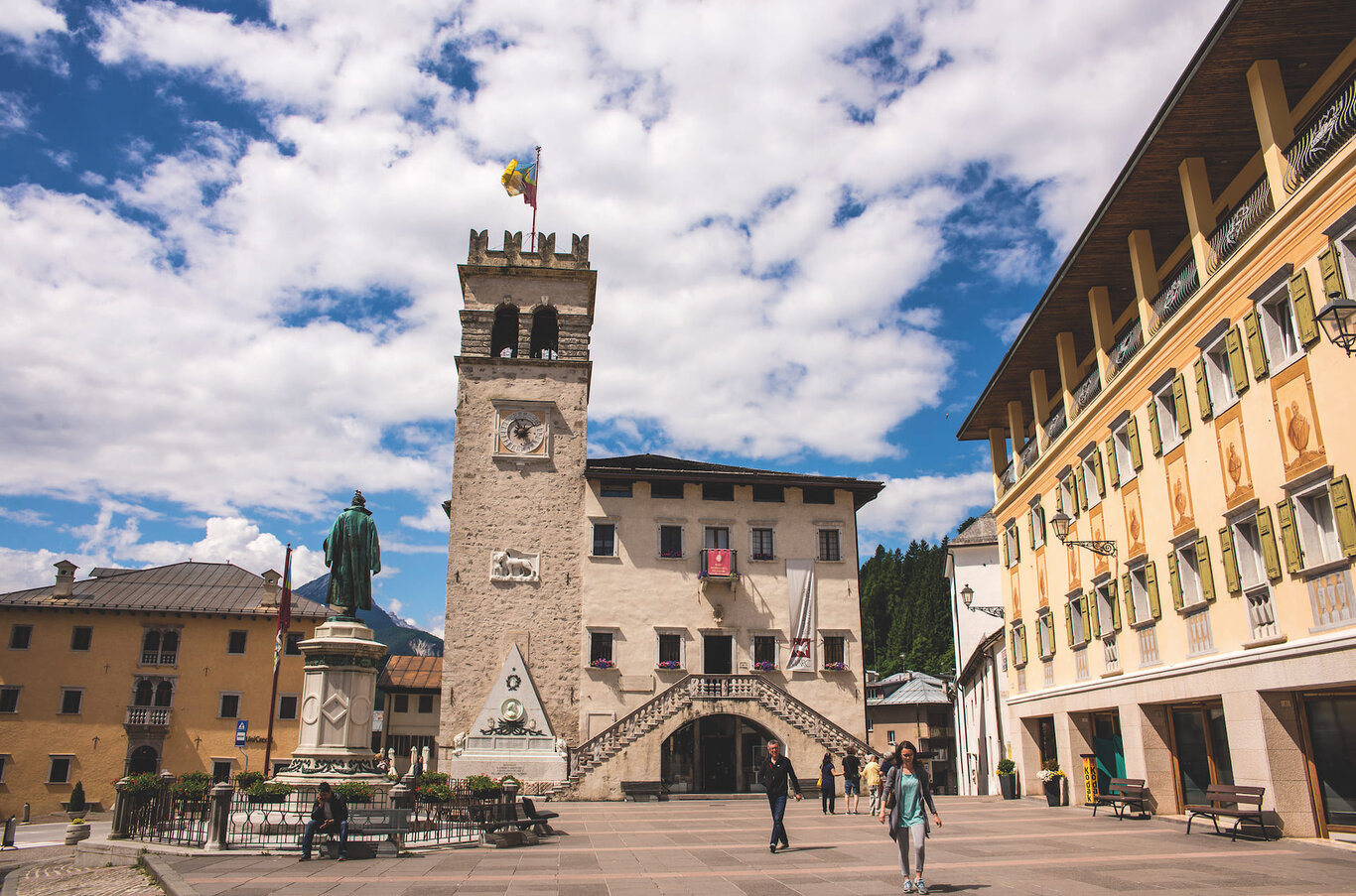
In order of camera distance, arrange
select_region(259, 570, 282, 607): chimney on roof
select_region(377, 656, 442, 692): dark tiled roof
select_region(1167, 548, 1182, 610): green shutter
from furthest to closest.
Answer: select_region(377, 656, 442, 692): dark tiled roof < select_region(259, 570, 282, 607): chimney on roof < select_region(1167, 548, 1182, 610): green shutter

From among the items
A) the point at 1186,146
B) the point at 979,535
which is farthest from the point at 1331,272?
the point at 979,535

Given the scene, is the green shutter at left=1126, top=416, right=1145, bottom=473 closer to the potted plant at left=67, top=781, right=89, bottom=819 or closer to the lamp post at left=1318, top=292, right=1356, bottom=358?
the lamp post at left=1318, top=292, right=1356, bottom=358

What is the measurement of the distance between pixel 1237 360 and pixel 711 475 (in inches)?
996

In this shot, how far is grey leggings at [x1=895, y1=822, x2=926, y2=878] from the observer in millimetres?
10230

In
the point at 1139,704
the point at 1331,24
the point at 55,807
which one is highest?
the point at 1331,24

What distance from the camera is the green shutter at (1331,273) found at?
1228 cm

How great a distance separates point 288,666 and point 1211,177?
145 feet

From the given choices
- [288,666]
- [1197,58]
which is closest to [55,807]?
[288,666]

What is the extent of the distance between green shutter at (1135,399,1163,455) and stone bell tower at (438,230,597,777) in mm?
24577

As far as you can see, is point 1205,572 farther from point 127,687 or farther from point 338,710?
point 127,687

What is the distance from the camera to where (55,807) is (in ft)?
136

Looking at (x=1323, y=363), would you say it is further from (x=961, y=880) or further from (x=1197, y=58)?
(x=961, y=880)

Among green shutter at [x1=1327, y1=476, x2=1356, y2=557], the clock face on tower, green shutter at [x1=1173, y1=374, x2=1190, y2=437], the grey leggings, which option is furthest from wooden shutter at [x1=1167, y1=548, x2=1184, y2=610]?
the clock face on tower

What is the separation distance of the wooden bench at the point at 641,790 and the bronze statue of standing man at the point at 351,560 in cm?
1475
